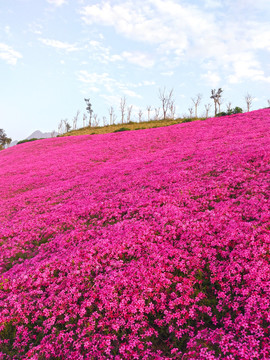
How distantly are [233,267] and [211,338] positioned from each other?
208 cm

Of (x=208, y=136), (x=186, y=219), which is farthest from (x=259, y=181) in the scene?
(x=208, y=136)

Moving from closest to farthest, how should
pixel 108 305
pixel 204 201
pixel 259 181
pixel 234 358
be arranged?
1. pixel 234 358
2. pixel 108 305
3. pixel 204 201
4. pixel 259 181

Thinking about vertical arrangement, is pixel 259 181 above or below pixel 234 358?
above

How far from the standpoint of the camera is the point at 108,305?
5.76 m

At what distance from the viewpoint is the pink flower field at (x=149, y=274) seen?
491cm

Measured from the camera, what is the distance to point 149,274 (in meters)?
6.48

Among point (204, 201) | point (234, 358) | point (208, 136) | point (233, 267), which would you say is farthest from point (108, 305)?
point (208, 136)

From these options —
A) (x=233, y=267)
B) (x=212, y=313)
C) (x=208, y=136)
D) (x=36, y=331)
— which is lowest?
(x=36, y=331)

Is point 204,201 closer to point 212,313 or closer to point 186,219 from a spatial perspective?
point 186,219

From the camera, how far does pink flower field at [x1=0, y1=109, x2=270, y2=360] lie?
4914 mm

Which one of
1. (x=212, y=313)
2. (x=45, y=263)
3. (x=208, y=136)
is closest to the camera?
(x=212, y=313)

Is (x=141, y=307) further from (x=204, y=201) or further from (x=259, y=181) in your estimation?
(x=259, y=181)

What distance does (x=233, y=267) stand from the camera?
6059 millimetres

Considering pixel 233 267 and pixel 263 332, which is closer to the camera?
pixel 263 332
